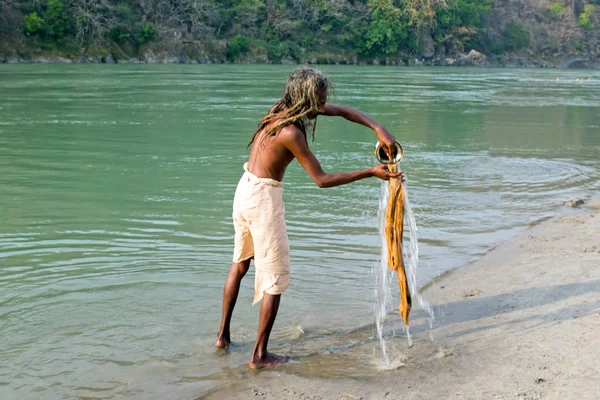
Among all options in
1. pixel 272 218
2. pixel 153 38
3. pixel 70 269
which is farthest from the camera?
pixel 153 38

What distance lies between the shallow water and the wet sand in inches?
8.5

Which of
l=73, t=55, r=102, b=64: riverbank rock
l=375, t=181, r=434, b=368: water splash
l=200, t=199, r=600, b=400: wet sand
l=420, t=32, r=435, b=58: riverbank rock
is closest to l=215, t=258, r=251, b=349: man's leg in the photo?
l=200, t=199, r=600, b=400: wet sand

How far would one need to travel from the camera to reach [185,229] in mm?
7980

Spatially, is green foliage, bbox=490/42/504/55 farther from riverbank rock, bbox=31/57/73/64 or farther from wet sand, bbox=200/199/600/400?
wet sand, bbox=200/199/600/400

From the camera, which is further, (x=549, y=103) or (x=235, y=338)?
(x=549, y=103)

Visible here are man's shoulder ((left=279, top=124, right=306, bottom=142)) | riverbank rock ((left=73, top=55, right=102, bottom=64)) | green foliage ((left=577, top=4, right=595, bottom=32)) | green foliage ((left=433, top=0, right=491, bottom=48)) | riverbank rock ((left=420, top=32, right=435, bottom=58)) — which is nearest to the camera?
man's shoulder ((left=279, top=124, right=306, bottom=142))

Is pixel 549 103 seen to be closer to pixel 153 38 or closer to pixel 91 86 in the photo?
pixel 91 86

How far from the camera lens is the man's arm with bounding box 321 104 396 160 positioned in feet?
14.5

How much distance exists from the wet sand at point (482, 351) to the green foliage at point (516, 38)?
95504mm

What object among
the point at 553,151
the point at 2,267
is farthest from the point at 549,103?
the point at 2,267

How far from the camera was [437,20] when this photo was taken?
293 ft

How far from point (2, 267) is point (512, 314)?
4.31 metres

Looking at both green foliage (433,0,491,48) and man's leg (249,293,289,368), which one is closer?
man's leg (249,293,289,368)

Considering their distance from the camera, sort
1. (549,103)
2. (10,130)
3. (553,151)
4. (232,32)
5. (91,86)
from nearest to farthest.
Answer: (553,151) < (10,130) < (549,103) < (91,86) < (232,32)
